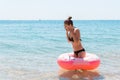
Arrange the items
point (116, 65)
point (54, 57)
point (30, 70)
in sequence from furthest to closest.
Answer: point (54, 57)
point (116, 65)
point (30, 70)

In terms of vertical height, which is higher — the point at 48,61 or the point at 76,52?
the point at 76,52

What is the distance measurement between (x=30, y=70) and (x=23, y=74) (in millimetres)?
515

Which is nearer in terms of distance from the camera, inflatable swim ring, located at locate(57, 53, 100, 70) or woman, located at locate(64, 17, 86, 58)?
woman, located at locate(64, 17, 86, 58)

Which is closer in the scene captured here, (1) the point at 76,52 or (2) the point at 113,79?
(2) the point at 113,79

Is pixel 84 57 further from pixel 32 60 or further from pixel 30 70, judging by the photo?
pixel 32 60

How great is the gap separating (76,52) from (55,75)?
0.73 metres

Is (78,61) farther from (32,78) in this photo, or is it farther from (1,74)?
(1,74)

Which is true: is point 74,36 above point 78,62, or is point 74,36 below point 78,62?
above

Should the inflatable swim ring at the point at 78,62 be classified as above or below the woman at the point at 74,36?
below

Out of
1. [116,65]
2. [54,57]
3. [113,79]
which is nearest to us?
[113,79]

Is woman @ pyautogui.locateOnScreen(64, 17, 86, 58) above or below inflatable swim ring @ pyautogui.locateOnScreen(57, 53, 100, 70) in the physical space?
above

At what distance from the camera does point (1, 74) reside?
285 inches

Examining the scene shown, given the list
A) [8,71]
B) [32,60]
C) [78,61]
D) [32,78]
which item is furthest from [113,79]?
[32,60]

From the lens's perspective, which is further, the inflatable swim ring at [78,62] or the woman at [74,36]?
the inflatable swim ring at [78,62]
